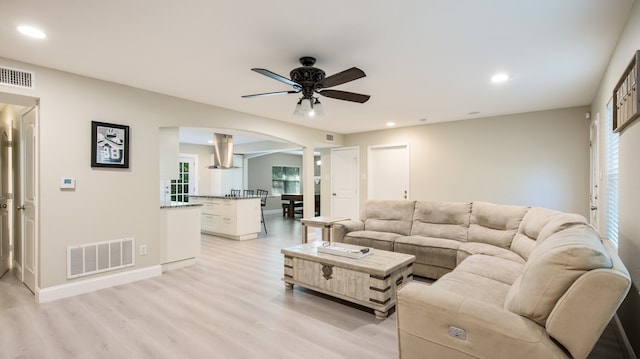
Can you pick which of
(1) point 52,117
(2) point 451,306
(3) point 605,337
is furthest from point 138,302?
(3) point 605,337

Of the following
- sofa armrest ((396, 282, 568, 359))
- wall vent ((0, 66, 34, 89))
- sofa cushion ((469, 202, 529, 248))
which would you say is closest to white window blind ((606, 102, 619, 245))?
sofa cushion ((469, 202, 529, 248))

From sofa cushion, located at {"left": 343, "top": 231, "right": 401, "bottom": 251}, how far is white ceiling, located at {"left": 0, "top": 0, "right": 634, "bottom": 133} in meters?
1.85

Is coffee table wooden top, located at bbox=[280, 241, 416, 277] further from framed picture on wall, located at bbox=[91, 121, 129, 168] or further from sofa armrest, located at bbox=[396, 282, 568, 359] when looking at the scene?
framed picture on wall, located at bbox=[91, 121, 129, 168]

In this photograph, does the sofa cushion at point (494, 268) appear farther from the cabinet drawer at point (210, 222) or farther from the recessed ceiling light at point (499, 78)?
the cabinet drawer at point (210, 222)

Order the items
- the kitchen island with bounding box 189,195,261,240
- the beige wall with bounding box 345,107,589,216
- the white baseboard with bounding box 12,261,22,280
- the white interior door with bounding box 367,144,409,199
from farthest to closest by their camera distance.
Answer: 1. the white interior door with bounding box 367,144,409,199
2. the kitchen island with bounding box 189,195,261,240
3. the beige wall with bounding box 345,107,589,216
4. the white baseboard with bounding box 12,261,22,280

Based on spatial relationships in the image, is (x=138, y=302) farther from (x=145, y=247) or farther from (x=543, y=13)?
(x=543, y=13)

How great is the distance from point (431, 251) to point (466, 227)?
634 millimetres

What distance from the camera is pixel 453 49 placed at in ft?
8.75

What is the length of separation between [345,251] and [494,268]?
127 cm

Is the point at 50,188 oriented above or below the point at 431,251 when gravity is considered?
above

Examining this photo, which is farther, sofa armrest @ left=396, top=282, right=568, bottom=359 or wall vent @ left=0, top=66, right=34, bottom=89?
wall vent @ left=0, top=66, right=34, bottom=89

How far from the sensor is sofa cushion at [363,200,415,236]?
4238 mm

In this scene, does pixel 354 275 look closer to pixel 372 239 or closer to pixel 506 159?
pixel 372 239

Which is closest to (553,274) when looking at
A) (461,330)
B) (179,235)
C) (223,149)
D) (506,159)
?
(461,330)
